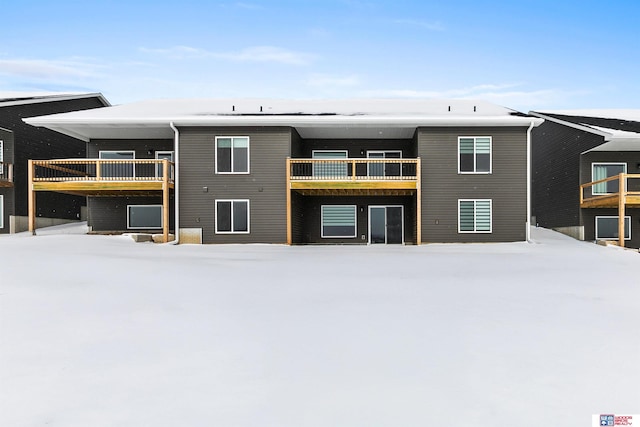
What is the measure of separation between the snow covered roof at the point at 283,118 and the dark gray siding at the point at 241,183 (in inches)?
22.0

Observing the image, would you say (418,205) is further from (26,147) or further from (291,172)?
(26,147)

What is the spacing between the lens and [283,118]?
63.5 ft

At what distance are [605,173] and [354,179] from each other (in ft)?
43.8

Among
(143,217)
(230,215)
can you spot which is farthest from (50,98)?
(230,215)

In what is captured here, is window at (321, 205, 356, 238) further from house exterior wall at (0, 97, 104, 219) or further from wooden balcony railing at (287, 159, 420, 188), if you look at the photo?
house exterior wall at (0, 97, 104, 219)

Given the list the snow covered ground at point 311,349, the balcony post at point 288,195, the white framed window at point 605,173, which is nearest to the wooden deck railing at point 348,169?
the balcony post at point 288,195

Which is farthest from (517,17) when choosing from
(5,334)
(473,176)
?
(5,334)

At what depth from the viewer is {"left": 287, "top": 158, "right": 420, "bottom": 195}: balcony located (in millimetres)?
19094

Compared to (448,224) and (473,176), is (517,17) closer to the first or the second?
(473,176)

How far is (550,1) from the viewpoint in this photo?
28109 millimetres

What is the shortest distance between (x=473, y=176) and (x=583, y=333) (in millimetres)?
14905

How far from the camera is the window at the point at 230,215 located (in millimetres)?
20000

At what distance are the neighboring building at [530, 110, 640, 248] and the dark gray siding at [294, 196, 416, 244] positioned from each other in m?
8.70

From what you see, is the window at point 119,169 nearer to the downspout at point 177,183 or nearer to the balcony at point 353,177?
the downspout at point 177,183
